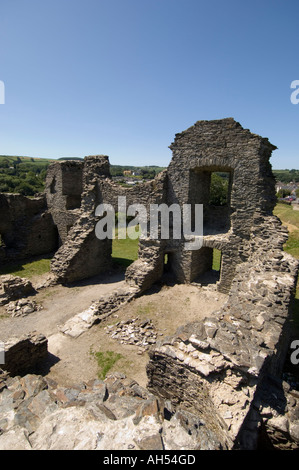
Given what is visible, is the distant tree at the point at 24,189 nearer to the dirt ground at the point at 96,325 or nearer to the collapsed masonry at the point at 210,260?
the collapsed masonry at the point at 210,260

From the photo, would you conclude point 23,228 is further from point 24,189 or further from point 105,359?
point 24,189

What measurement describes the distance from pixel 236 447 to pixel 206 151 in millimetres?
9724

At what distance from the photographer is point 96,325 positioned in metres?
9.97

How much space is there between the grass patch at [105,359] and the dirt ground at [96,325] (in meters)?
0.14

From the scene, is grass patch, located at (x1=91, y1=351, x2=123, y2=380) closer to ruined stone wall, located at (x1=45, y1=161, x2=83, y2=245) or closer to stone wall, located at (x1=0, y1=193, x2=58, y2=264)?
ruined stone wall, located at (x1=45, y1=161, x2=83, y2=245)

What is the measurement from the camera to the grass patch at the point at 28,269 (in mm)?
15406

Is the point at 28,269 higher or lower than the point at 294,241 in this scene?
lower

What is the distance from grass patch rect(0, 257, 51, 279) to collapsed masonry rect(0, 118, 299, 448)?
135 cm

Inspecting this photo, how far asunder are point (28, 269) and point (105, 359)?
10225 mm

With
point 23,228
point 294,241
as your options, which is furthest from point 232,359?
point 294,241

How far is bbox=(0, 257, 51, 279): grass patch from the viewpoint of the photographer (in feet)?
50.5

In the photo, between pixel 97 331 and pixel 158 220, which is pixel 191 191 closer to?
pixel 158 220

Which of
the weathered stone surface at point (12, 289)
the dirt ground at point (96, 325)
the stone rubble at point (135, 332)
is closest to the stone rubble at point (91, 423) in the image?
the dirt ground at point (96, 325)
